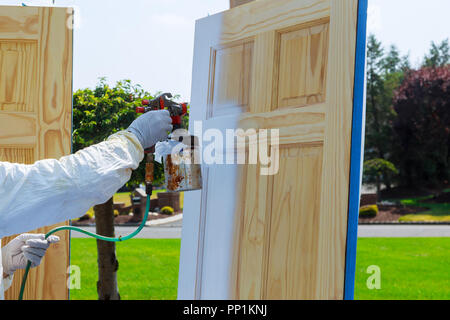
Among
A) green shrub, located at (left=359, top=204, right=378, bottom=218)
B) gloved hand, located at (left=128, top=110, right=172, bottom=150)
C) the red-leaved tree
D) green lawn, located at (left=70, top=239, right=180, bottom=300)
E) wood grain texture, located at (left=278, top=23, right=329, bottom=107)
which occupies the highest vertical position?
the red-leaved tree

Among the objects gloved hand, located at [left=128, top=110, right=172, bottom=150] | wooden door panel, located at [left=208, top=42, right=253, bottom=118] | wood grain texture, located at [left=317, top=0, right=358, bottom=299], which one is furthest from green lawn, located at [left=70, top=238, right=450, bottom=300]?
wood grain texture, located at [left=317, top=0, right=358, bottom=299]

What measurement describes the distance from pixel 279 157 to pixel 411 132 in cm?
2017

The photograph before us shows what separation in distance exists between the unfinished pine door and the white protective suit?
690 millimetres

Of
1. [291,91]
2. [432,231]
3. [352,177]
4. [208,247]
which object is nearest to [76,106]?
[208,247]

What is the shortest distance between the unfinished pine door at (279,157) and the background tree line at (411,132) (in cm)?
1903

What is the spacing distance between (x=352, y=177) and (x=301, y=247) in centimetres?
38

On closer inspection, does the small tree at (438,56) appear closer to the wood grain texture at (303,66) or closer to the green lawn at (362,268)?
the green lawn at (362,268)

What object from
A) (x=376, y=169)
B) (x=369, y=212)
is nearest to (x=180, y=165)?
(x=369, y=212)

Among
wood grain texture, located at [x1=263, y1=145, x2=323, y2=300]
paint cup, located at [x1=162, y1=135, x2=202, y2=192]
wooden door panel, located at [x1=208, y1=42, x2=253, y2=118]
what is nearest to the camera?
wood grain texture, located at [x1=263, y1=145, x2=323, y2=300]

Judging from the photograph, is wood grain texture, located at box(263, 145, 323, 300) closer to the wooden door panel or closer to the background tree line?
the wooden door panel

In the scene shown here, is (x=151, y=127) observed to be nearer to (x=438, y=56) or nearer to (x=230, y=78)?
(x=230, y=78)

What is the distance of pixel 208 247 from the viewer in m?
2.37

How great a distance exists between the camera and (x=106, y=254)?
526 centimetres

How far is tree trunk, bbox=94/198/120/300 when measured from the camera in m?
5.09
